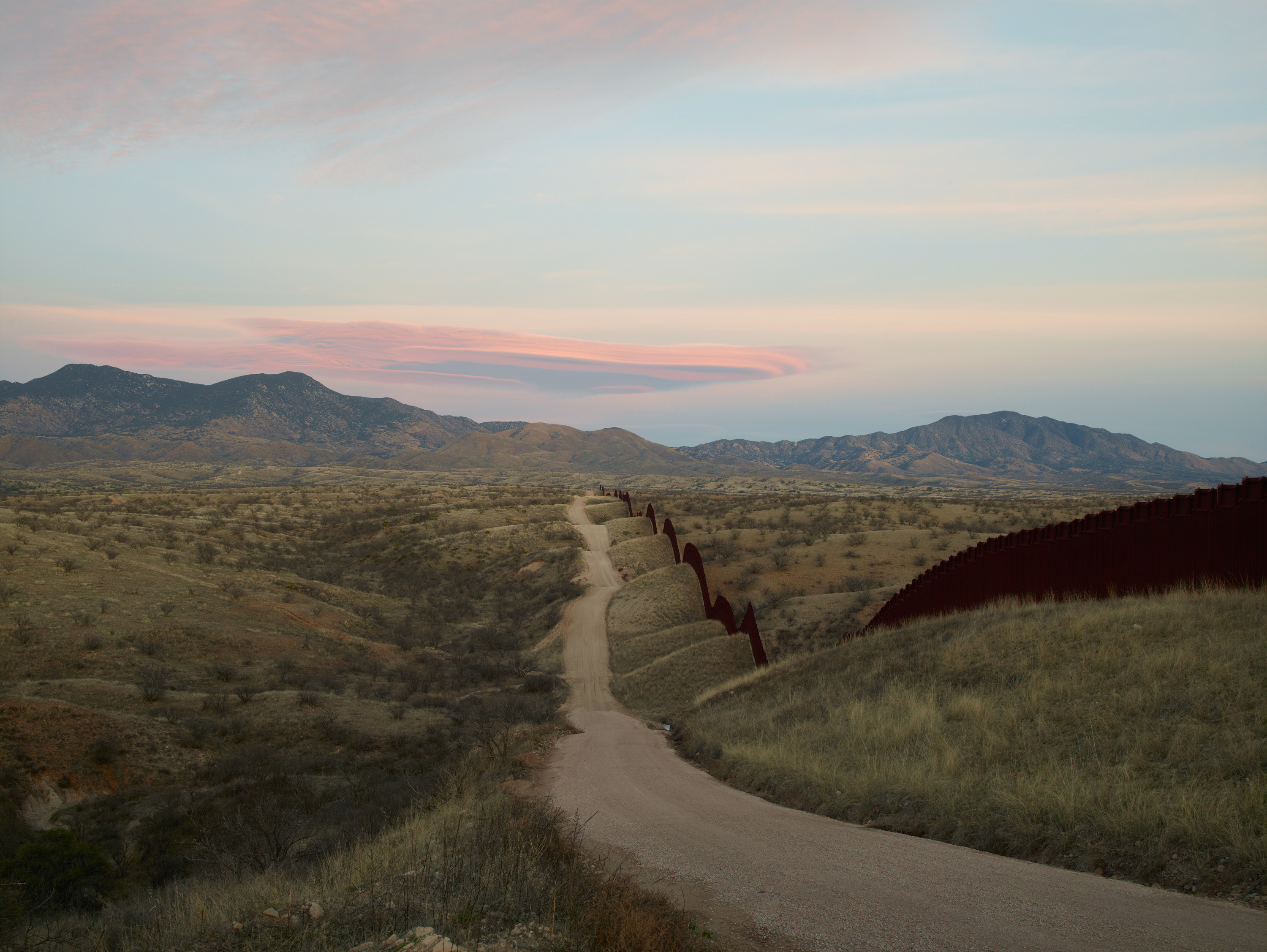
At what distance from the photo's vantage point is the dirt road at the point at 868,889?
4.93m

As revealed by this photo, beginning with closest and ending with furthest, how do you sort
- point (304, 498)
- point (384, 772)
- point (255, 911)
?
1. point (255, 911)
2. point (384, 772)
3. point (304, 498)

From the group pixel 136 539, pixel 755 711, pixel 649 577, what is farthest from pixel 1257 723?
pixel 136 539

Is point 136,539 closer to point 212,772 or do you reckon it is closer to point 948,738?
point 212,772

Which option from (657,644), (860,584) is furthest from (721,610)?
(860,584)

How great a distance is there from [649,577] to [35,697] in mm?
23241

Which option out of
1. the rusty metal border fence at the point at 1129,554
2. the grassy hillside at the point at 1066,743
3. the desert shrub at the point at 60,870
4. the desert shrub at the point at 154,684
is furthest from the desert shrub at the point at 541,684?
the desert shrub at the point at 60,870

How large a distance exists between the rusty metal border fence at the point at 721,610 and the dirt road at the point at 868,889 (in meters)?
11.6

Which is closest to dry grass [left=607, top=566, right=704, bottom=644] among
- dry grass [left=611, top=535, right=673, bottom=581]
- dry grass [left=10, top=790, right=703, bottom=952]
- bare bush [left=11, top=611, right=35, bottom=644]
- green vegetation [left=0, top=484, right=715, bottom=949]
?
green vegetation [left=0, top=484, right=715, bottom=949]

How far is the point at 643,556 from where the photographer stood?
42.6 meters

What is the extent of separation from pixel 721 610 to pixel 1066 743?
17288 mm

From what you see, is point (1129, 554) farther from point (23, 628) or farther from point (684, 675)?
point (23, 628)

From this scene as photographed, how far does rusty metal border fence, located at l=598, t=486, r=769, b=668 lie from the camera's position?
74.5ft

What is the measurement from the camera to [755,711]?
591 inches

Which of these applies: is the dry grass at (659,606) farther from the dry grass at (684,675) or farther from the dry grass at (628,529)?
the dry grass at (628,529)
